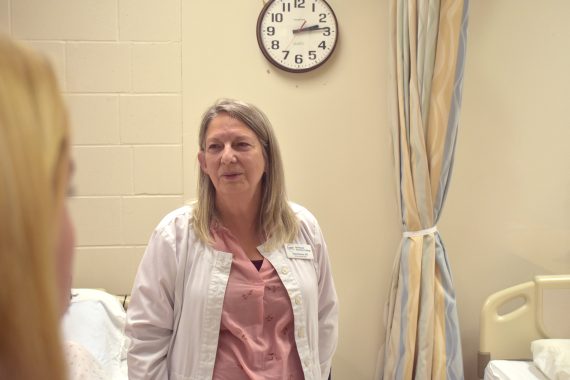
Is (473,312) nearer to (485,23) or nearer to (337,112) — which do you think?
(337,112)

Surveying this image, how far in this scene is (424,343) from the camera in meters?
2.52

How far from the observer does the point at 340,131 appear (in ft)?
9.37

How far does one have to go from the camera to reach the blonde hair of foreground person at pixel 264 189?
1746mm

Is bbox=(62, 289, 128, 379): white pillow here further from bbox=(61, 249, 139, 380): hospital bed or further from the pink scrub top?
the pink scrub top

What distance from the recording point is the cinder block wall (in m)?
2.69

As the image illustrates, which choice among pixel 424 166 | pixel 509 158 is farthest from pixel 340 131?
pixel 509 158

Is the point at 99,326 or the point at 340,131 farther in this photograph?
the point at 340,131

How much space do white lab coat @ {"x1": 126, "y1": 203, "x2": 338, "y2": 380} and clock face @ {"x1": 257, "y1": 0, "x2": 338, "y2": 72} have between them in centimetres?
136

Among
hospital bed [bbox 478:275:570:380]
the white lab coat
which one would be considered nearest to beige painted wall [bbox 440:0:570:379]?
hospital bed [bbox 478:275:570:380]

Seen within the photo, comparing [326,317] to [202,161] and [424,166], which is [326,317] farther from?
[424,166]

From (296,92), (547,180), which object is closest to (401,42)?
(296,92)

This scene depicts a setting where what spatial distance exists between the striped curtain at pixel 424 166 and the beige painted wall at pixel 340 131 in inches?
11.0

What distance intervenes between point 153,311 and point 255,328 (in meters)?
0.32

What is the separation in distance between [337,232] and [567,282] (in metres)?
1.19
